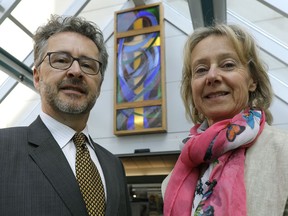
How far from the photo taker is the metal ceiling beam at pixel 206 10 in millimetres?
4093

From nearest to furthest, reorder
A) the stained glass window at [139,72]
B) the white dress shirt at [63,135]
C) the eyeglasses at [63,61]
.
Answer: the white dress shirt at [63,135], the eyeglasses at [63,61], the stained glass window at [139,72]

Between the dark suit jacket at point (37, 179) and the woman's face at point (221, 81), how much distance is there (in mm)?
600

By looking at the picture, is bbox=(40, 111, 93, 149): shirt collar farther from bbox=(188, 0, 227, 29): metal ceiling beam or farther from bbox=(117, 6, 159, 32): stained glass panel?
bbox=(117, 6, 159, 32): stained glass panel

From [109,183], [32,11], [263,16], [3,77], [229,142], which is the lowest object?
[109,183]

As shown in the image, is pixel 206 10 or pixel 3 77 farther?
pixel 3 77

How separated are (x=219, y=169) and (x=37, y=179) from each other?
697mm

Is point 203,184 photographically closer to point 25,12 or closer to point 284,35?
point 284,35

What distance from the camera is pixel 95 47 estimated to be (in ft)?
6.06

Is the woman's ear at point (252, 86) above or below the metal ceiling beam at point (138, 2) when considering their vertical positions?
below

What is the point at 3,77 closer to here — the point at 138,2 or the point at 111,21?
the point at 111,21

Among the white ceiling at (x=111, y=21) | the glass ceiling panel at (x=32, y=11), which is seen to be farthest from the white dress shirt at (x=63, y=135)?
the glass ceiling panel at (x=32, y=11)

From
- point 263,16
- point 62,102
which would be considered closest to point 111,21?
point 263,16

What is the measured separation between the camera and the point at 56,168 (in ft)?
4.66

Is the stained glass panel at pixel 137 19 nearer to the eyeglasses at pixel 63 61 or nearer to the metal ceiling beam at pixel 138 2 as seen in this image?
the metal ceiling beam at pixel 138 2
